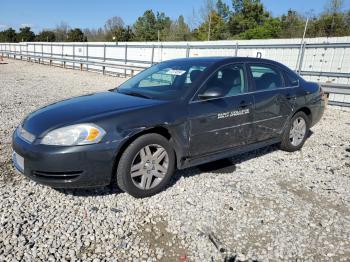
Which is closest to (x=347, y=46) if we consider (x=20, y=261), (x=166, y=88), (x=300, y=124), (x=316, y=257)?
(x=300, y=124)

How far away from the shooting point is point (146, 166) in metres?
3.74

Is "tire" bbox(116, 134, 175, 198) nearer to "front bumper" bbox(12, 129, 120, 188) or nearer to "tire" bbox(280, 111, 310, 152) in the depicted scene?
"front bumper" bbox(12, 129, 120, 188)

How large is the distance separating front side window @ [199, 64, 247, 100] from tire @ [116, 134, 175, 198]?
2.98ft

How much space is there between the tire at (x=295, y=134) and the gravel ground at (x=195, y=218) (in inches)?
24.5

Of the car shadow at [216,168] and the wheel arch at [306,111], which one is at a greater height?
the wheel arch at [306,111]

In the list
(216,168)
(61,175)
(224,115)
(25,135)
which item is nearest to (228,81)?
(224,115)

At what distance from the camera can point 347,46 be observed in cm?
1024

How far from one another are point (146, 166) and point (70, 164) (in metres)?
0.86

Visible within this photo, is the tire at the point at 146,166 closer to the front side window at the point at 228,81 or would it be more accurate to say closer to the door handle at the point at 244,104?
the front side window at the point at 228,81

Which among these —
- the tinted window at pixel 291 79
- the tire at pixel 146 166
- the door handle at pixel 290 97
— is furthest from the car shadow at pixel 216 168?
the tinted window at pixel 291 79

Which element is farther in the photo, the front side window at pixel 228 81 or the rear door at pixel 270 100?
the rear door at pixel 270 100

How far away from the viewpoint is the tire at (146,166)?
3.56 metres

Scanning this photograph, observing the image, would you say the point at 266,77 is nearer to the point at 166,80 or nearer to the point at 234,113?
the point at 234,113

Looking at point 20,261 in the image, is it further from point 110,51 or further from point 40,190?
point 110,51
